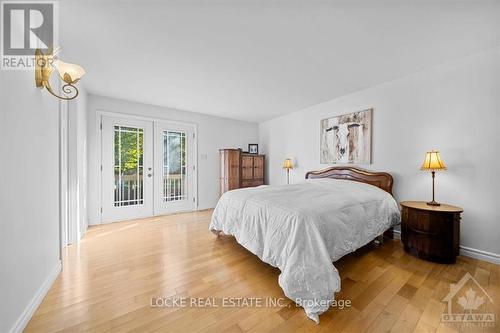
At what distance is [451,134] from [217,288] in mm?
3245

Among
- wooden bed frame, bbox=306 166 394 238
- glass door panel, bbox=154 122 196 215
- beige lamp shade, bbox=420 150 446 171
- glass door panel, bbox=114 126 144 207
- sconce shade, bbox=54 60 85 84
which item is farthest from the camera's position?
glass door panel, bbox=154 122 196 215

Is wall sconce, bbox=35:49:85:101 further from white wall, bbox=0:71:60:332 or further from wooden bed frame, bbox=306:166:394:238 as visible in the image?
wooden bed frame, bbox=306:166:394:238

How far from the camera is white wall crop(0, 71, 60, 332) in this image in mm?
1192

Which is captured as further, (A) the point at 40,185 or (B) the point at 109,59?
(B) the point at 109,59

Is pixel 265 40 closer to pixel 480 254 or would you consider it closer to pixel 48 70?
pixel 48 70

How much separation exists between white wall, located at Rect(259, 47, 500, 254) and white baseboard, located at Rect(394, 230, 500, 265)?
42 mm

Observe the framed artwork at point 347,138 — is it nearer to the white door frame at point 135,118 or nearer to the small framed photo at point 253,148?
the small framed photo at point 253,148

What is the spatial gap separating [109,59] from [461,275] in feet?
14.6

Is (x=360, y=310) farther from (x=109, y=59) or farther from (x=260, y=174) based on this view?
(x=260, y=174)

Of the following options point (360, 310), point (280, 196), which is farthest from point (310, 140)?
point (360, 310)

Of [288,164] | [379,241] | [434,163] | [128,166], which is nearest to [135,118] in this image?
[128,166]

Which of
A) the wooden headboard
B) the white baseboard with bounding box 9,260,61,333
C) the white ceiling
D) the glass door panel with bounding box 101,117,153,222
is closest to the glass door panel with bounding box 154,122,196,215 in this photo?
the glass door panel with bounding box 101,117,153,222

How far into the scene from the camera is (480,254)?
2250 mm

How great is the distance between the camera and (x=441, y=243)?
7.00 feet
